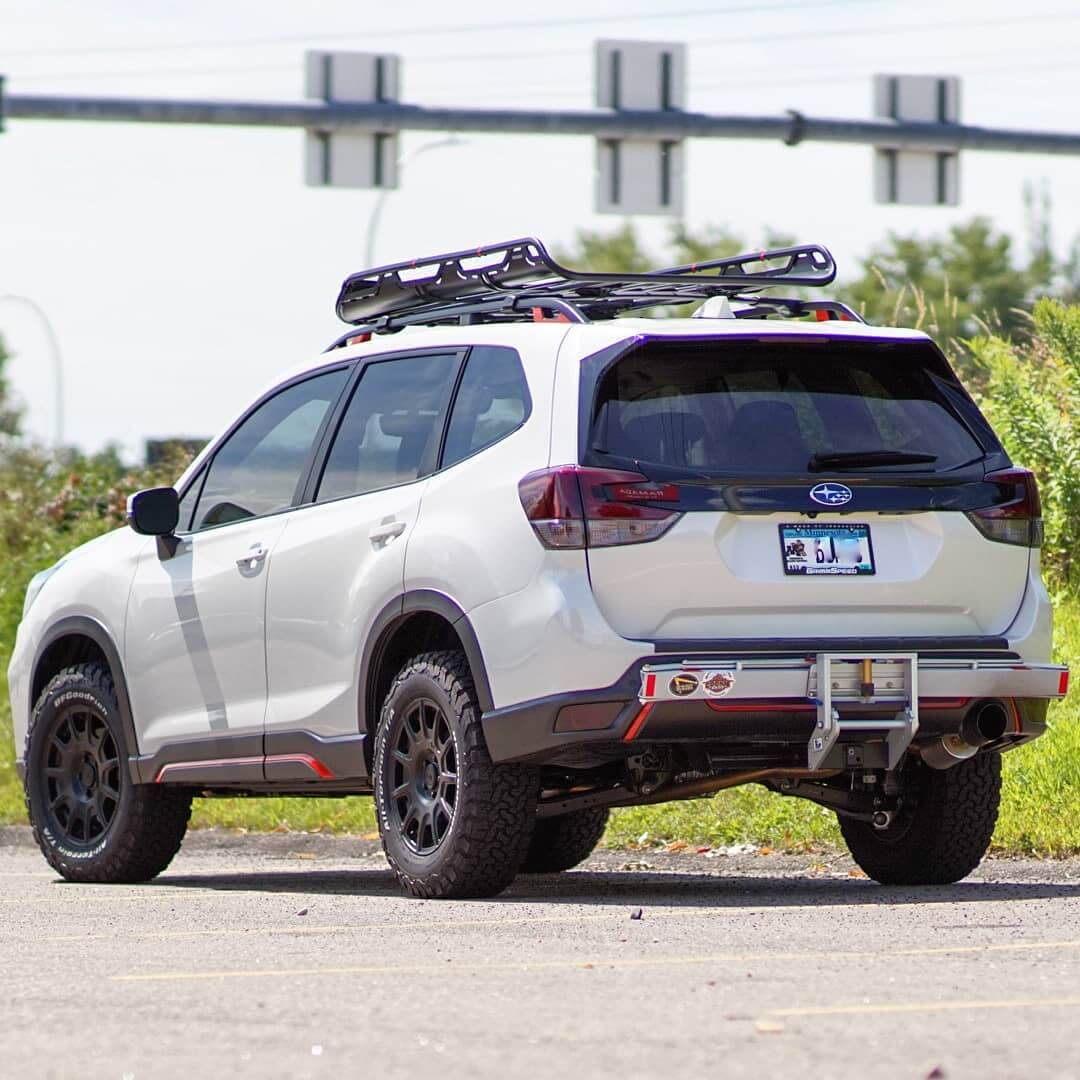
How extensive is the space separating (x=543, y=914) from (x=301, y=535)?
198 cm

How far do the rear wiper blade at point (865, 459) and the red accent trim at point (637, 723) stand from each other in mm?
1003

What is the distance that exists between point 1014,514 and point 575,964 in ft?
9.43

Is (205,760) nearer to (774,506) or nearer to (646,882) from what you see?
(646,882)

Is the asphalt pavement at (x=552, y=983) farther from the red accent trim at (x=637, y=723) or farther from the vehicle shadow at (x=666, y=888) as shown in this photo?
the red accent trim at (x=637, y=723)

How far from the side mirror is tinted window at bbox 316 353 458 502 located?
97 centimetres

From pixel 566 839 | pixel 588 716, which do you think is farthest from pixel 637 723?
pixel 566 839

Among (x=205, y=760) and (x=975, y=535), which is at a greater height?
(x=975, y=535)

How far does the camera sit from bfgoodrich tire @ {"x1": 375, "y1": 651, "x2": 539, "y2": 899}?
326 inches

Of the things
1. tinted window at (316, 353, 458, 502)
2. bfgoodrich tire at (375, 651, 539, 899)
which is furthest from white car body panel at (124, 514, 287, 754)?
bfgoodrich tire at (375, 651, 539, 899)

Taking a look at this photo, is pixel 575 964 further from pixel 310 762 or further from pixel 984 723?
pixel 310 762

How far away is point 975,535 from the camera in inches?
333

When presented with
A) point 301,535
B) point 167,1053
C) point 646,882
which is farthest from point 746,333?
point 167,1053

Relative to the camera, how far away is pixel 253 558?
957 cm

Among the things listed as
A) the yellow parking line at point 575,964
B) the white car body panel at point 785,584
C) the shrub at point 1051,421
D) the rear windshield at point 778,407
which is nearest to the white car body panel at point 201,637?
the rear windshield at point 778,407
